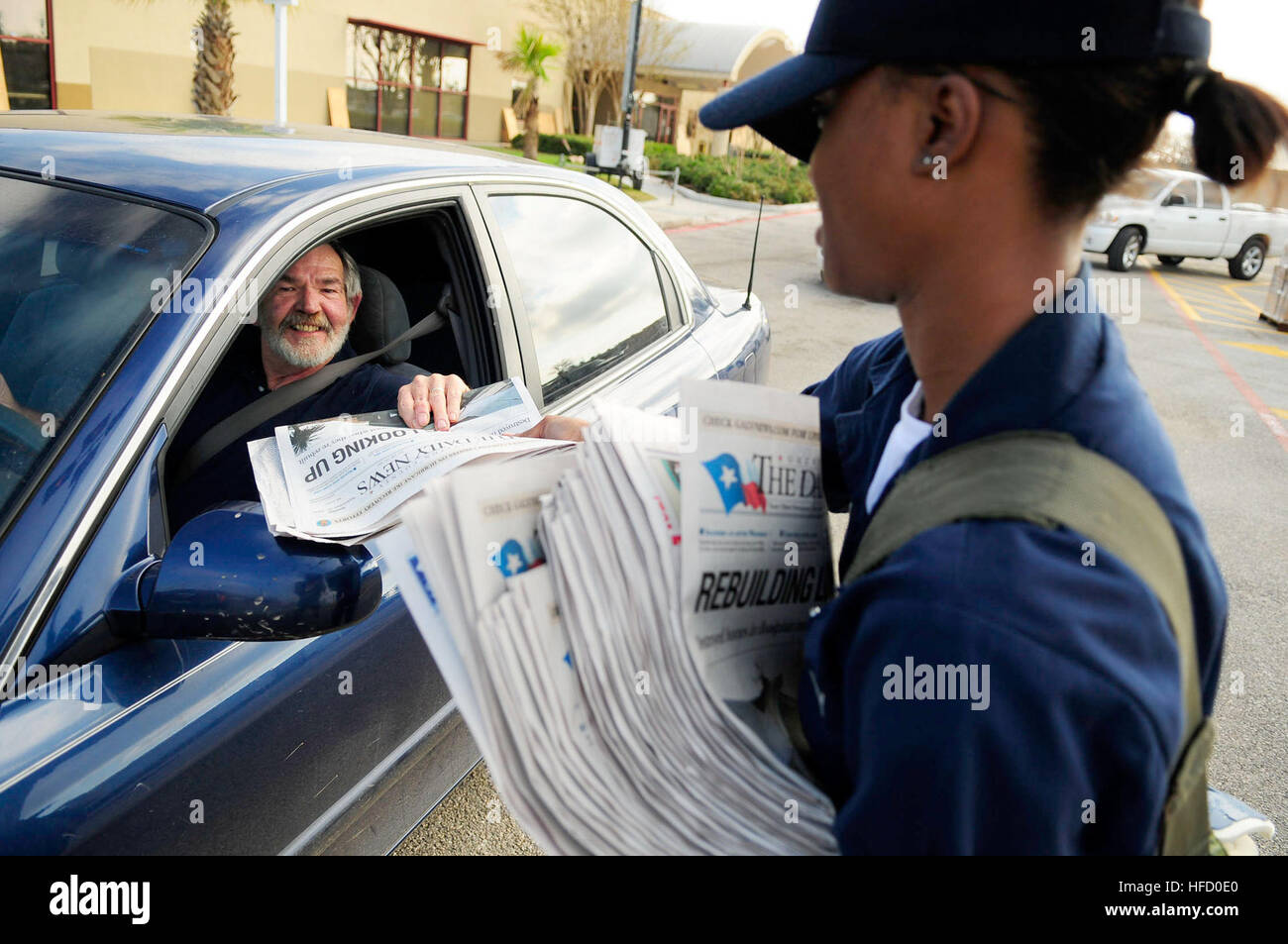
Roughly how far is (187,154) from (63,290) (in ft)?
1.50

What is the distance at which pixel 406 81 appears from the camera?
973 inches

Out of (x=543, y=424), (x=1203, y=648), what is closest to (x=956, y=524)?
(x=1203, y=648)

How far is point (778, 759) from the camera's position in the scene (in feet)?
3.22

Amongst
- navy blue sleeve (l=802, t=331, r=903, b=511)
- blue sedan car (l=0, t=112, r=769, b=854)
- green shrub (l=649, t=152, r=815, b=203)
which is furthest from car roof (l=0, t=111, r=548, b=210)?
green shrub (l=649, t=152, r=815, b=203)

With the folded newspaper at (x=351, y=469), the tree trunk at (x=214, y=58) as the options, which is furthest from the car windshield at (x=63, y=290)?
the tree trunk at (x=214, y=58)

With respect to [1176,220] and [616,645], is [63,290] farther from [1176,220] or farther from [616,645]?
[1176,220]

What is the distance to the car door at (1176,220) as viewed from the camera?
18750 millimetres

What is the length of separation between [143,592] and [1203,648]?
1.40 meters

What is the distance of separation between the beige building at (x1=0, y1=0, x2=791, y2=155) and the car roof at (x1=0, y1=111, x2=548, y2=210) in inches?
246

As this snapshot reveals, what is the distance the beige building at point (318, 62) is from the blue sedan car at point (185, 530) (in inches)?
253

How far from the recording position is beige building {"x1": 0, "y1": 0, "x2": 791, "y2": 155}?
51.7 feet

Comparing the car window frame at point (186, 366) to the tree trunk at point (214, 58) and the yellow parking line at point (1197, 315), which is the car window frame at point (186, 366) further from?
the tree trunk at point (214, 58)

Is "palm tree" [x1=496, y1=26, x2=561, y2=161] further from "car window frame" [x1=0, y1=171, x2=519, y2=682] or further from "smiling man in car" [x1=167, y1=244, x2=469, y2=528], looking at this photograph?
"car window frame" [x1=0, y1=171, x2=519, y2=682]

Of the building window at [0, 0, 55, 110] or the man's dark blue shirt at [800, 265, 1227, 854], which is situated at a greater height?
the building window at [0, 0, 55, 110]
